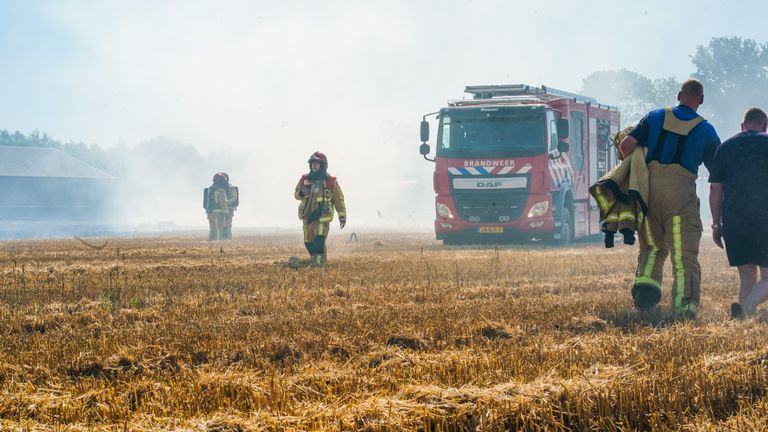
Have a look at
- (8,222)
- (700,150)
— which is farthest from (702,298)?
(8,222)

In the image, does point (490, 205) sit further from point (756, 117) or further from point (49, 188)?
point (49, 188)

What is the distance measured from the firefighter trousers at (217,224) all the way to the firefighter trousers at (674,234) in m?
21.1

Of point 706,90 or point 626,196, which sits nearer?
point 626,196

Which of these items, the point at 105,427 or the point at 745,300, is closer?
the point at 105,427

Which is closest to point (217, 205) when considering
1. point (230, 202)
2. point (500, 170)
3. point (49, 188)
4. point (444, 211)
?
point (230, 202)

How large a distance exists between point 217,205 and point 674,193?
21292 mm

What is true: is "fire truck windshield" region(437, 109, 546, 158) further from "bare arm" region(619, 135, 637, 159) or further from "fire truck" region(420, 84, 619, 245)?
"bare arm" region(619, 135, 637, 159)

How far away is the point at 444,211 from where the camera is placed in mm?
19719

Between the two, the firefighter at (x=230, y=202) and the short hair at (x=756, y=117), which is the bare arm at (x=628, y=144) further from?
the firefighter at (x=230, y=202)

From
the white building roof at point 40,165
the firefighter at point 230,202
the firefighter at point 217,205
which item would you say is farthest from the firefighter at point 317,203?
the white building roof at point 40,165

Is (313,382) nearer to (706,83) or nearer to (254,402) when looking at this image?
(254,402)

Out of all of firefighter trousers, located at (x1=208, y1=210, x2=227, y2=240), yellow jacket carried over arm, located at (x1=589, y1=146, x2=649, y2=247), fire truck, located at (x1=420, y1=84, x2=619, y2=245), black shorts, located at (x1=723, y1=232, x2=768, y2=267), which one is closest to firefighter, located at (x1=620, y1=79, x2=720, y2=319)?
yellow jacket carried over arm, located at (x1=589, y1=146, x2=649, y2=247)

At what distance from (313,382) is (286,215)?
226ft

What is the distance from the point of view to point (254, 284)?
10.4 metres
